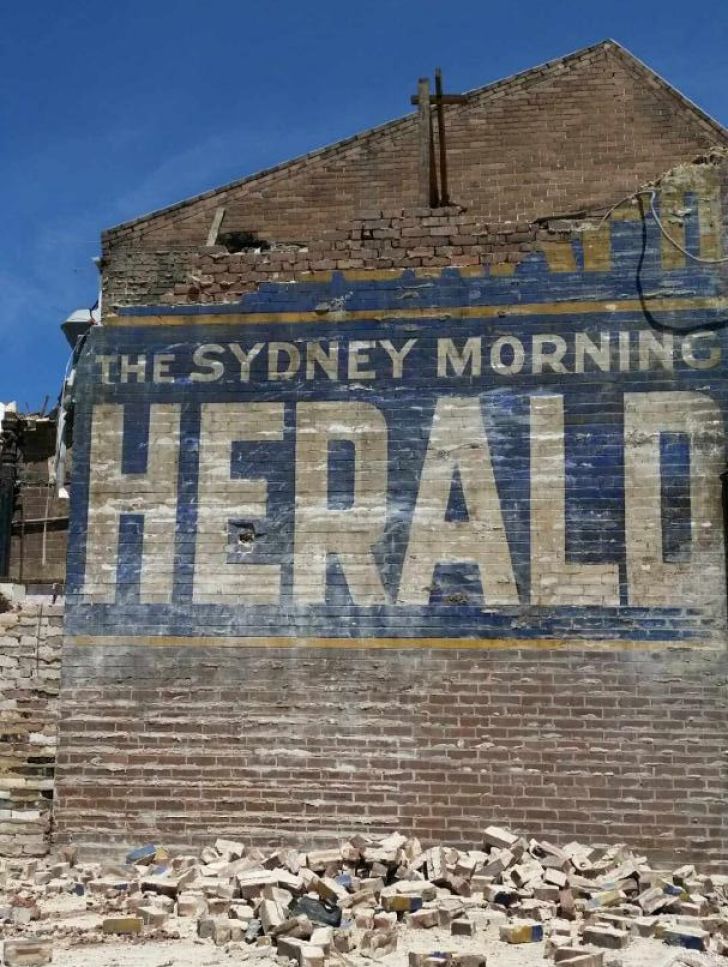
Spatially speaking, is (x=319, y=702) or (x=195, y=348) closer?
(x=319, y=702)

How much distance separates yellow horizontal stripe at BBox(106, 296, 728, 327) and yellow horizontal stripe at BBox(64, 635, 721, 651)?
3337 mm

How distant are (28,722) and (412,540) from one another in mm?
4367

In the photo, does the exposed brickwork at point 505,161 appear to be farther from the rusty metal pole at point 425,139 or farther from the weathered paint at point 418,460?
the weathered paint at point 418,460

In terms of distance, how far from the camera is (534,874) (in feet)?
36.5

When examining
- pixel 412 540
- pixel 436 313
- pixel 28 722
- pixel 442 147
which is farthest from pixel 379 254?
pixel 28 722

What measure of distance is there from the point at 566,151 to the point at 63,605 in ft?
29.0

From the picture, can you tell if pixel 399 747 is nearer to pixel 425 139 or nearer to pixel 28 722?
pixel 28 722

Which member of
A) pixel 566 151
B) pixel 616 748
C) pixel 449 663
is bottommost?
pixel 616 748

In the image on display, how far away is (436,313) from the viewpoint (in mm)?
13039

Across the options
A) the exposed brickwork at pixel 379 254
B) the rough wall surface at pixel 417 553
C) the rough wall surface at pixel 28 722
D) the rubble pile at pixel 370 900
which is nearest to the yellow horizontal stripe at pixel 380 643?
the rough wall surface at pixel 417 553

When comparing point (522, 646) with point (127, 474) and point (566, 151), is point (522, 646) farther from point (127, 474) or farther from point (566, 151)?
point (566, 151)

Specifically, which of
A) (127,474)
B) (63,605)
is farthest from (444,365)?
(63,605)

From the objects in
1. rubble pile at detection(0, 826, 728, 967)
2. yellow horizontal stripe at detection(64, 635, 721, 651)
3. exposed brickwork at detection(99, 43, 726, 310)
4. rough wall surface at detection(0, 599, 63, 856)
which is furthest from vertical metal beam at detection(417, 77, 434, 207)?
rubble pile at detection(0, 826, 728, 967)

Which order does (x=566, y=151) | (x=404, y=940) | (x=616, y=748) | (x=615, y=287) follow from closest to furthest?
(x=404, y=940) < (x=616, y=748) < (x=615, y=287) < (x=566, y=151)
